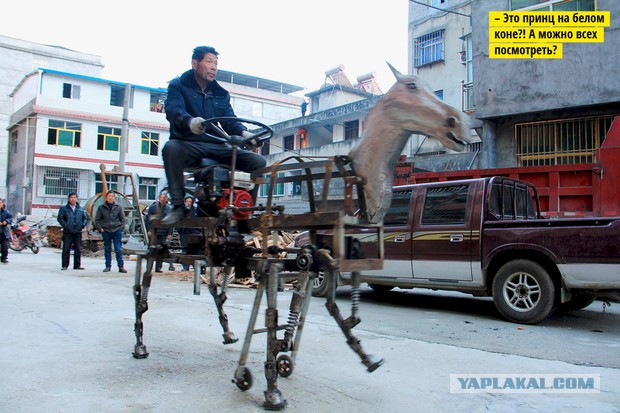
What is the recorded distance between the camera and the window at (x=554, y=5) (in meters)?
13.5

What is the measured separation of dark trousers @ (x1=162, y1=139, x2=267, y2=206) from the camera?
12.5ft

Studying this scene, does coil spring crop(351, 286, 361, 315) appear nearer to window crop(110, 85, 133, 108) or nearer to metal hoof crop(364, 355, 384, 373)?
metal hoof crop(364, 355, 384, 373)

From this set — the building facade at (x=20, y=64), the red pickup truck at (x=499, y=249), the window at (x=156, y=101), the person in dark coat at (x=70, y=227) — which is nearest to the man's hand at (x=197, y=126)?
the red pickup truck at (x=499, y=249)

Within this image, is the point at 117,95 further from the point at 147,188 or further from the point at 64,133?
the point at 147,188

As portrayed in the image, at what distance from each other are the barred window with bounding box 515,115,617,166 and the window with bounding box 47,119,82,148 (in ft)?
99.4

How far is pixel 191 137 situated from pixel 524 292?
460 centimetres

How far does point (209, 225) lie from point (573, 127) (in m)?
13.3

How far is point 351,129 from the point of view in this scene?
2792 cm

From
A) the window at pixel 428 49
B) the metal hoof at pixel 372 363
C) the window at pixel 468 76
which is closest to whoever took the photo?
the metal hoof at pixel 372 363

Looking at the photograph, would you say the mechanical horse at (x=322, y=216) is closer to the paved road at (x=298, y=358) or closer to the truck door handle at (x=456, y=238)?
the paved road at (x=298, y=358)

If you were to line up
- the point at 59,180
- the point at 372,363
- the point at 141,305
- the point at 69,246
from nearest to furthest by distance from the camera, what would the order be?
1. the point at 372,363
2. the point at 141,305
3. the point at 69,246
4. the point at 59,180

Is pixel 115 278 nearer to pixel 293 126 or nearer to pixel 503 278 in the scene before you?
pixel 503 278

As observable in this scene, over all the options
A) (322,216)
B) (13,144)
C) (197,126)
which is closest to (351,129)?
(197,126)

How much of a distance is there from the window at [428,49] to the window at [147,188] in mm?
23408
